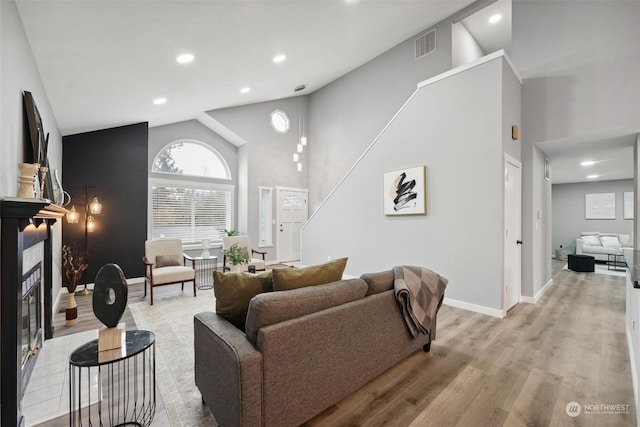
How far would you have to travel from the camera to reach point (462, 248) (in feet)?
12.9

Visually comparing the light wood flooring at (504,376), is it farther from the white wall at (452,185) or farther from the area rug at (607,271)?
the area rug at (607,271)

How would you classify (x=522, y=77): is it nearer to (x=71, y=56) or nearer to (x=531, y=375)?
(x=531, y=375)

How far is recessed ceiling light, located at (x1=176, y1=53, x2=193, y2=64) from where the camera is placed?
10.9 ft

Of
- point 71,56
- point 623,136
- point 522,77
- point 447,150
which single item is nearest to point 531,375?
point 447,150

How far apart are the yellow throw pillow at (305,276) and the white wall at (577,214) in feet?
31.1

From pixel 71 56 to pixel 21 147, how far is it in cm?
100

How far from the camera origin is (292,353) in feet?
5.17

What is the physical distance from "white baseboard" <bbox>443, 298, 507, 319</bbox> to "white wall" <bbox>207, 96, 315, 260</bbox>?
501 cm

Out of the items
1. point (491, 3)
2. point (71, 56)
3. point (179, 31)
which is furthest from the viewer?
point (491, 3)

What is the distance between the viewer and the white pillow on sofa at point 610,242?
722 centimetres

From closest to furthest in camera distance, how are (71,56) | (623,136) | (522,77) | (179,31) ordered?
(71,56) → (179,31) → (623,136) → (522,77)

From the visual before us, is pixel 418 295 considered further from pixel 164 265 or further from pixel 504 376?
pixel 164 265

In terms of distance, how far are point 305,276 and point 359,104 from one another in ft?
21.0

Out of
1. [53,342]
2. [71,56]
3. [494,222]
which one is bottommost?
[53,342]
